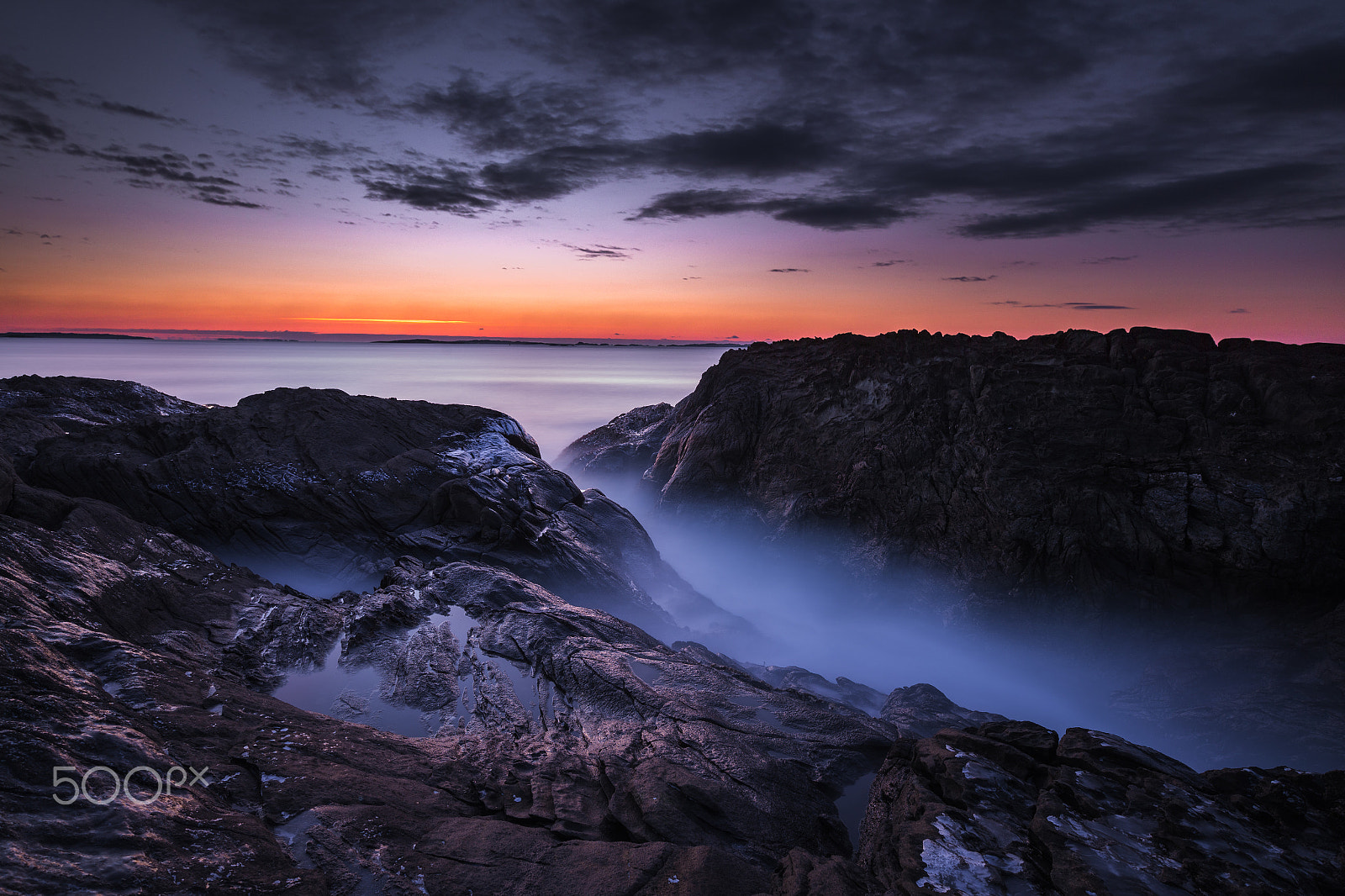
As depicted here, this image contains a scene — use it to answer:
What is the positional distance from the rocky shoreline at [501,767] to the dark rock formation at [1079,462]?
20.4 ft

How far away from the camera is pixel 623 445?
112ft

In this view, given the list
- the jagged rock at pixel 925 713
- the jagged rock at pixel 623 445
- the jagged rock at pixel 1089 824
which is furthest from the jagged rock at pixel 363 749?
the jagged rock at pixel 623 445

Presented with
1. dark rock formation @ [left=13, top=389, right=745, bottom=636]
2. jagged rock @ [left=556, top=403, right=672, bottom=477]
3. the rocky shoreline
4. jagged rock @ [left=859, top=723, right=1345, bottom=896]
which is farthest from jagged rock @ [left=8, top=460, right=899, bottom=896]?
jagged rock @ [left=556, top=403, right=672, bottom=477]

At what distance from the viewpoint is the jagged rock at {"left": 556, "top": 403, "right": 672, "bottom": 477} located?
3281cm

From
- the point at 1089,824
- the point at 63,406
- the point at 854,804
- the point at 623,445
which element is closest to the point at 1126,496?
the point at 854,804

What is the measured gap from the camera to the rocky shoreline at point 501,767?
5.18 meters

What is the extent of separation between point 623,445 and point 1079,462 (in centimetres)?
2240

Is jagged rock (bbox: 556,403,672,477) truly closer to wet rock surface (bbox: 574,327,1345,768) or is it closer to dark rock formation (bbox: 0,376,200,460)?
wet rock surface (bbox: 574,327,1345,768)

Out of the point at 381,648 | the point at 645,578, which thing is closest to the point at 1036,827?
the point at 381,648

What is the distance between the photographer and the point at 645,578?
20.4 meters

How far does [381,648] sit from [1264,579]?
1985cm

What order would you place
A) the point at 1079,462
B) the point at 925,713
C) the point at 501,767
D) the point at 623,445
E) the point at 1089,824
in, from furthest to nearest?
the point at 623,445 < the point at 1079,462 < the point at 925,713 < the point at 501,767 < the point at 1089,824

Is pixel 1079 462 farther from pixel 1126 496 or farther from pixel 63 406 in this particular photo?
pixel 63 406

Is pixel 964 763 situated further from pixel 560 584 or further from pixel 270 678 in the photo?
pixel 560 584
